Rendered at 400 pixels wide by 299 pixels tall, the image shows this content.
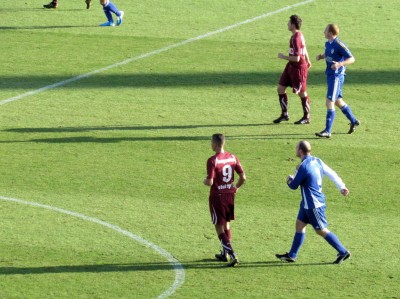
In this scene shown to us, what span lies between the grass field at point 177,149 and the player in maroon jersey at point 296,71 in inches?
16.8

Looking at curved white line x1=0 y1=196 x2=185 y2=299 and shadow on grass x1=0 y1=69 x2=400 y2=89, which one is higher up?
shadow on grass x1=0 y1=69 x2=400 y2=89

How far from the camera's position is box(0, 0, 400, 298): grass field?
14.9m

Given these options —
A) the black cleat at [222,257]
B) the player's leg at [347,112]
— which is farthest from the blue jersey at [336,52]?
the black cleat at [222,257]

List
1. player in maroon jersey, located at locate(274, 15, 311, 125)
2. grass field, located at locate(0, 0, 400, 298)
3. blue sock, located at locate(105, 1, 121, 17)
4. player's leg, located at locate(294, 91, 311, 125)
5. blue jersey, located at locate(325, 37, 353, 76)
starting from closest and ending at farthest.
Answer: grass field, located at locate(0, 0, 400, 298), blue jersey, located at locate(325, 37, 353, 76), player in maroon jersey, located at locate(274, 15, 311, 125), player's leg, located at locate(294, 91, 311, 125), blue sock, located at locate(105, 1, 121, 17)

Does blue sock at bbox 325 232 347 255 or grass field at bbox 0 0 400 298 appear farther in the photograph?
blue sock at bbox 325 232 347 255

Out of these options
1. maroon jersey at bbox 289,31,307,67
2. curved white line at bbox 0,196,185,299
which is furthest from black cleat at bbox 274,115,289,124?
curved white line at bbox 0,196,185,299

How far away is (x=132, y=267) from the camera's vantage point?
15078 millimetres

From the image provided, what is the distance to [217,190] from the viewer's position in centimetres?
1516

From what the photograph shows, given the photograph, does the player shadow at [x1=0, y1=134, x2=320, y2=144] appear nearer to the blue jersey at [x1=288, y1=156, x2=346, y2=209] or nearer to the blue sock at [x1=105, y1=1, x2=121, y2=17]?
the blue jersey at [x1=288, y1=156, x2=346, y2=209]

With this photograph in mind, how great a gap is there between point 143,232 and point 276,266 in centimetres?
221

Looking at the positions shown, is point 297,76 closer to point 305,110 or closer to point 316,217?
point 305,110

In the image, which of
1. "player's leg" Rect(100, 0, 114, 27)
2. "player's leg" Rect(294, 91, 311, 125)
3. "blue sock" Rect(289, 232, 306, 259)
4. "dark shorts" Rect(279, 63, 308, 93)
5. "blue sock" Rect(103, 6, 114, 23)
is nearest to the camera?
"blue sock" Rect(289, 232, 306, 259)

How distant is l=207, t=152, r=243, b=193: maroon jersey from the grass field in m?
1.03

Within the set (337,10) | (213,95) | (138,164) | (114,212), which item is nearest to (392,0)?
(337,10)
